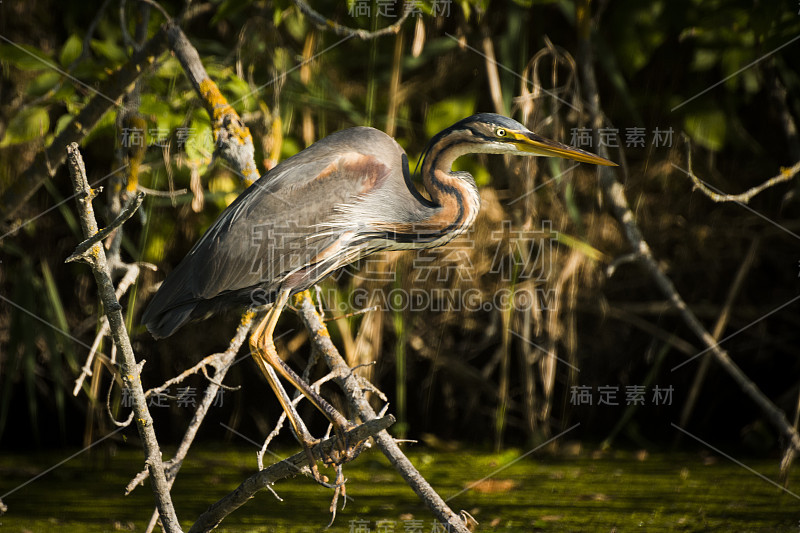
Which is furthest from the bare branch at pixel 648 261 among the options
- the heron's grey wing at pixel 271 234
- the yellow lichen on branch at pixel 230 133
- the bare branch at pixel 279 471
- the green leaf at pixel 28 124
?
the green leaf at pixel 28 124

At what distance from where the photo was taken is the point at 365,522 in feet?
10.2

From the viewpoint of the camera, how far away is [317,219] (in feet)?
8.11

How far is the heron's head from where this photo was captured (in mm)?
2465

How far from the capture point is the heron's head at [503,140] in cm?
246

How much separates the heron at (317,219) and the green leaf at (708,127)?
171cm

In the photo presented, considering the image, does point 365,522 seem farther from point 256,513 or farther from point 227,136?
point 227,136

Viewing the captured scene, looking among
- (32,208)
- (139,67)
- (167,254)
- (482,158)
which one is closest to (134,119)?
(139,67)

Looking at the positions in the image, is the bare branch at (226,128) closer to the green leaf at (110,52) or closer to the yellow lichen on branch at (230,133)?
the yellow lichen on branch at (230,133)

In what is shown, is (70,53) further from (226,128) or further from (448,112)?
(448,112)

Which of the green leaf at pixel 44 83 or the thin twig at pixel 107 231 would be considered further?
the green leaf at pixel 44 83

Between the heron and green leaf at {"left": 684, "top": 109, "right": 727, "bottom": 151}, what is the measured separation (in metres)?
1.71

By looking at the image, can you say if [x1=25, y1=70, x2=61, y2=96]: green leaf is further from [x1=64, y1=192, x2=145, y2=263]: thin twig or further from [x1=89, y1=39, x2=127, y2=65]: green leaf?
[x1=64, y1=192, x2=145, y2=263]: thin twig

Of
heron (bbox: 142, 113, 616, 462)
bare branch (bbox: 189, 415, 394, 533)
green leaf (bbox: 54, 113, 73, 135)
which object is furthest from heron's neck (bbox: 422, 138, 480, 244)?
green leaf (bbox: 54, 113, 73, 135)

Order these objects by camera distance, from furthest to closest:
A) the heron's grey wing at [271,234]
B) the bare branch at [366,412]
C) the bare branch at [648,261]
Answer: the bare branch at [648,261], the heron's grey wing at [271,234], the bare branch at [366,412]
